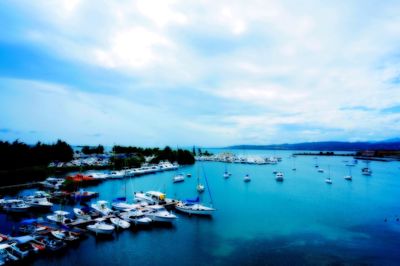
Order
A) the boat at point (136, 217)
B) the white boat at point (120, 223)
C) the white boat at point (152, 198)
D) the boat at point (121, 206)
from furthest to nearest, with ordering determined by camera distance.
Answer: the white boat at point (152, 198), the boat at point (121, 206), the boat at point (136, 217), the white boat at point (120, 223)

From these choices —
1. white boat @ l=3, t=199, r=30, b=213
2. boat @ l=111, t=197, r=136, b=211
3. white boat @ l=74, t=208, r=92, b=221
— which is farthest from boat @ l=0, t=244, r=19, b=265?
white boat @ l=3, t=199, r=30, b=213

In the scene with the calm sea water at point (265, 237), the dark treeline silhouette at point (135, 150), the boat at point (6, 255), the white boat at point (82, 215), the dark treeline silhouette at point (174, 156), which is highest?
the dark treeline silhouette at point (135, 150)


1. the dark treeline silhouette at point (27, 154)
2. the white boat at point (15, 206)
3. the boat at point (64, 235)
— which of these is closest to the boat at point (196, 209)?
the boat at point (64, 235)

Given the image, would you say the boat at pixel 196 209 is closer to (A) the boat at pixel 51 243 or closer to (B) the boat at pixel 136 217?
(B) the boat at pixel 136 217

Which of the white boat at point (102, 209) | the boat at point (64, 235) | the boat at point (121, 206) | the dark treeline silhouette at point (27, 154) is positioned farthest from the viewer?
the dark treeline silhouette at point (27, 154)

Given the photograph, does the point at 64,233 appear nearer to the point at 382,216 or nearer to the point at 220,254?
the point at 220,254
